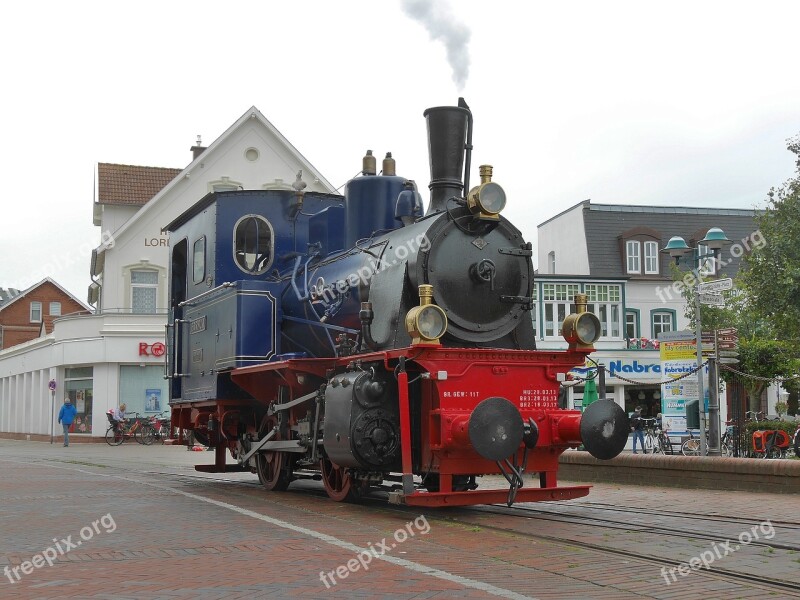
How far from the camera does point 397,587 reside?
18.4 ft

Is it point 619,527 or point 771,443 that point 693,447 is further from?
point 619,527

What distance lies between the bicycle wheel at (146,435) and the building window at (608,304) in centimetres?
1699

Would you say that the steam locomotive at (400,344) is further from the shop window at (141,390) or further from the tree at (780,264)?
the shop window at (141,390)

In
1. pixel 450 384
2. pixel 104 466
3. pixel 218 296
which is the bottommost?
pixel 104 466

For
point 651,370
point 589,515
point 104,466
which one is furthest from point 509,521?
point 651,370

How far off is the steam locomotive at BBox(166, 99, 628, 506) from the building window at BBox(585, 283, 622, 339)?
84.5ft

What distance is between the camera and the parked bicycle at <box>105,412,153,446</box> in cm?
3098

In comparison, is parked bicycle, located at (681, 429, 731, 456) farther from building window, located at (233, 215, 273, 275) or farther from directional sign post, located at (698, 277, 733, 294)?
building window, located at (233, 215, 273, 275)

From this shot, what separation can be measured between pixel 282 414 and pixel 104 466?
844 centimetres

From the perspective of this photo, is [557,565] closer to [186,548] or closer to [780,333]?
[186,548]

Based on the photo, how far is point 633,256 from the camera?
4069cm

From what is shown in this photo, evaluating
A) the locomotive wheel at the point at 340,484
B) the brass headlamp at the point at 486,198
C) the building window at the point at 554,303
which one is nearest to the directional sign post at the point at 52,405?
the building window at the point at 554,303

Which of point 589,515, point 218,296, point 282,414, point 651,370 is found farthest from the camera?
point 651,370

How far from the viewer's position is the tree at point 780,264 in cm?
2009
